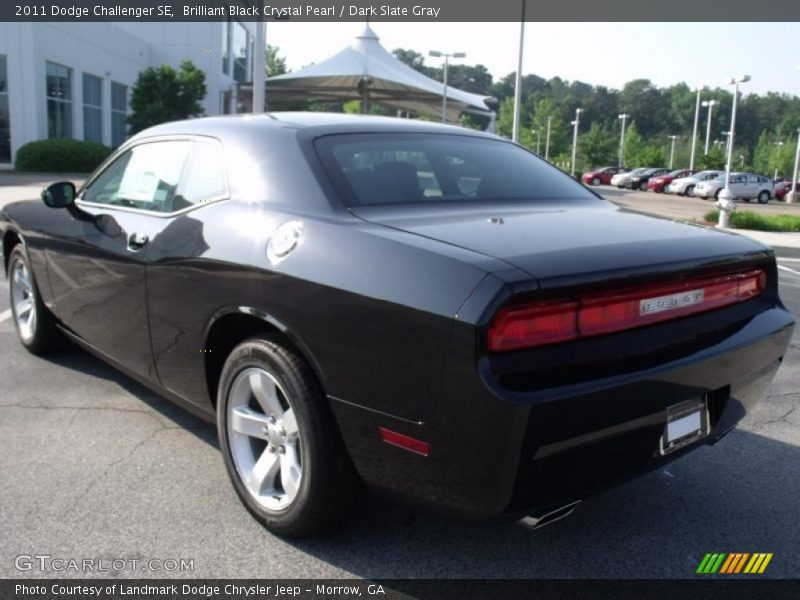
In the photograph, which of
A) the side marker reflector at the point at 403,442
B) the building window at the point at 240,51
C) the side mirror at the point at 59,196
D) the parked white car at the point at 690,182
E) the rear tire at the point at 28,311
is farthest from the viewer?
the building window at the point at 240,51

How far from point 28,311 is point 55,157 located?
25.1m

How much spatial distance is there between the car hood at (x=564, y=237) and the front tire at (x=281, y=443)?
65cm

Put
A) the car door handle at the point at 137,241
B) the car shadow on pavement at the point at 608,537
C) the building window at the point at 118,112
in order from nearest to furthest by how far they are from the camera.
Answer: the car shadow on pavement at the point at 608,537 → the car door handle at the point at 137,241 → the building window at the point at 118,112

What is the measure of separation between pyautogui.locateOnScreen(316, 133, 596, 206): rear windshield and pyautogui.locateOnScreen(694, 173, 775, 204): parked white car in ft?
131

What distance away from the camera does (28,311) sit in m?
5.23

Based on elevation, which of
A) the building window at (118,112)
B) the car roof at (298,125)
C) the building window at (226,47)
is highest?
the building window at (226,47)

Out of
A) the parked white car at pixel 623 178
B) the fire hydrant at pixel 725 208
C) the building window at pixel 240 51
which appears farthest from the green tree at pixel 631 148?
the fire hydrant at pixel 725 208

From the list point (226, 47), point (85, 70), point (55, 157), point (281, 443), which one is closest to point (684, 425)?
point (281, 443)

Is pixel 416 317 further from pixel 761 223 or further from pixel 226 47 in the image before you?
pixel 226 47

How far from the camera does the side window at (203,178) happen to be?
11.0ft

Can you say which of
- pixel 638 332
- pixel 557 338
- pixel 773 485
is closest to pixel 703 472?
pixel 773 485

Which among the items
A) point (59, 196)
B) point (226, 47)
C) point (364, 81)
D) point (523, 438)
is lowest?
point (523, 438)

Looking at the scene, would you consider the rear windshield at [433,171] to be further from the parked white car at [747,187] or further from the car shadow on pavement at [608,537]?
the parked white car at [747,187]

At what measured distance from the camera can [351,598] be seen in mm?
2561
